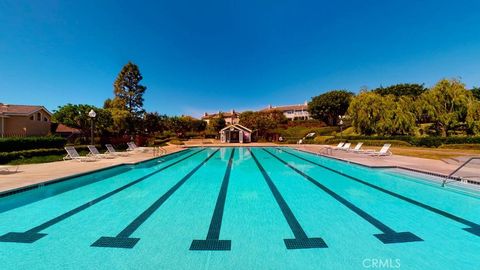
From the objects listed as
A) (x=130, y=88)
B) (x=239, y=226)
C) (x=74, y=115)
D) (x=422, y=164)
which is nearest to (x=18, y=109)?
(x=74, y=115)

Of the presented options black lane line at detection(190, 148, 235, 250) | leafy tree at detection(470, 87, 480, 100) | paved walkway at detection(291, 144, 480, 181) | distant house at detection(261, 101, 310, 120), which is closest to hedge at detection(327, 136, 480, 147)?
paved walkway at detection(291, 144, 480, 181)

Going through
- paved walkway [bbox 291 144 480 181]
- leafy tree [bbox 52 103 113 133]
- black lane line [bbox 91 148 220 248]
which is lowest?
black lane line [bbox 91 148 220 248]

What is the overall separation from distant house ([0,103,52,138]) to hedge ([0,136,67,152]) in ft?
34.6

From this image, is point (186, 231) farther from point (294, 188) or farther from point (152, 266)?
point (294, 188)

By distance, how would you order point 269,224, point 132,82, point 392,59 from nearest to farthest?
point 269,224 → point 392,59 → point 132,82

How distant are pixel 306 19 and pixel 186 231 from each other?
2645 cm

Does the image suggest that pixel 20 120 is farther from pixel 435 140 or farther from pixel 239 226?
pixel 435 140

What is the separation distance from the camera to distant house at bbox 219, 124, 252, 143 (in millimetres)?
41062

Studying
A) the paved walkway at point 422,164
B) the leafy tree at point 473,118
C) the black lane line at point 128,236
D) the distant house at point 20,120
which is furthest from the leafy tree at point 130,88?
the leafy tree at point 473,118

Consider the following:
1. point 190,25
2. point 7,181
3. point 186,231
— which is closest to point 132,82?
point 190,25

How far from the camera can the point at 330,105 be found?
5500 cm

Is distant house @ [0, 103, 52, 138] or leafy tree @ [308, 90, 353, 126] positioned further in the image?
leafy tree @ [308, 90, 353, 126]

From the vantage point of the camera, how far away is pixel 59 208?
5922 millimetres

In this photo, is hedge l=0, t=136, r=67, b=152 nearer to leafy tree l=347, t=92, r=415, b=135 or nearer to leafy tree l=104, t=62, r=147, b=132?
leafy tree l=104, t=62, r=147, b=132
